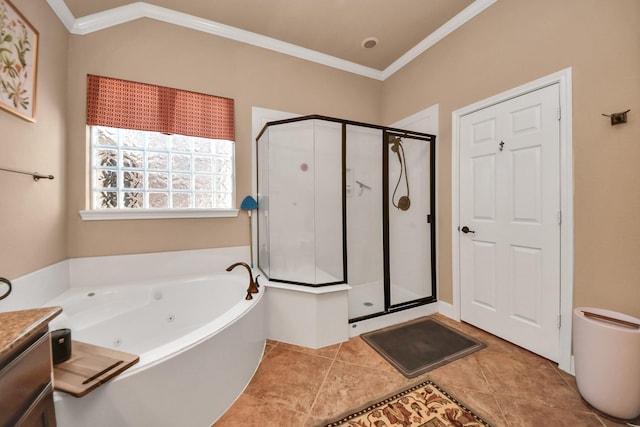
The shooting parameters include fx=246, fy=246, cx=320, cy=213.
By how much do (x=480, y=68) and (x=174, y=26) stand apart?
9.35 ft

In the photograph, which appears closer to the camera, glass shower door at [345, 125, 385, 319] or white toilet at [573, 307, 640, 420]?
white toilet at [573, 307, 640, 420]

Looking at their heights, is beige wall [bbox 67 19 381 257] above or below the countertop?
above

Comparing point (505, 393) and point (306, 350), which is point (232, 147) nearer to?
point (306, 350)

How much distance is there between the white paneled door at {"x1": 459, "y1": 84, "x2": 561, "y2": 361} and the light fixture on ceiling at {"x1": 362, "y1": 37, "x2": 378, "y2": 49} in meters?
1.28

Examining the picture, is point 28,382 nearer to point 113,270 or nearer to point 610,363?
point 113,270

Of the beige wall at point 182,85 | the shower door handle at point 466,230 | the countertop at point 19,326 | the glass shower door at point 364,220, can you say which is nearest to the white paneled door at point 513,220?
the shower door handle at point 466,230

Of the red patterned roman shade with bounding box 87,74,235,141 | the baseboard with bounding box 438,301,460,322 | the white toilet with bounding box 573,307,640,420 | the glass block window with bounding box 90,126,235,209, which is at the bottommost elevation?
the baseboard with bounding box 438,301,460,322

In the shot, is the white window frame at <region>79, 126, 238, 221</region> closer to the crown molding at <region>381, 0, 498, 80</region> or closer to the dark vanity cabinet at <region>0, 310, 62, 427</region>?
the dark vanity cabinet at <region>0, 310, 62, 427</region>

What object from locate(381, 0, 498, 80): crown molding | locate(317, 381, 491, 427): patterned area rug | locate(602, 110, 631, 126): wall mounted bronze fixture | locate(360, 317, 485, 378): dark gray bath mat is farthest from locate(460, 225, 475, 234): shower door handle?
locate(381, 0, 498, 80): crown molding

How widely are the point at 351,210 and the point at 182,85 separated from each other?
199cm

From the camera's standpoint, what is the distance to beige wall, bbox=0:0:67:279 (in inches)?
55.2

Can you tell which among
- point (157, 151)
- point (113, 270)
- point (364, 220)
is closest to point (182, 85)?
point (157, 151)

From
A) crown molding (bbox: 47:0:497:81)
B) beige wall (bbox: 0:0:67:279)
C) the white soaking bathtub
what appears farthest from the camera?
crown molding (bbox: 47:0:497:81)

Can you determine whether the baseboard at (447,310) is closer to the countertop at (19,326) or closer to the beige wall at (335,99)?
the beige wall at (335,99)
